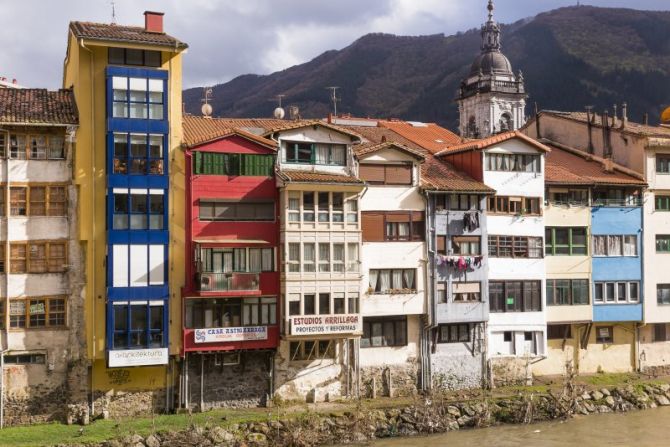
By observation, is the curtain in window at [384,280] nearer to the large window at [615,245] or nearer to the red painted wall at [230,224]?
the red painted wall at [230,224]

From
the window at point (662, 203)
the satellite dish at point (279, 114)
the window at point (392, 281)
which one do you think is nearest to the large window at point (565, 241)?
the window at point (662, 203)

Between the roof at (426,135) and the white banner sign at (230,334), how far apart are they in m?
16.1

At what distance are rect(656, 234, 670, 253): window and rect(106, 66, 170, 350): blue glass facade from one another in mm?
28841

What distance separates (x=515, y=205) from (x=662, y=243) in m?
10.6

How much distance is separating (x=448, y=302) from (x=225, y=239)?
39.2 feet

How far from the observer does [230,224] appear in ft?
130

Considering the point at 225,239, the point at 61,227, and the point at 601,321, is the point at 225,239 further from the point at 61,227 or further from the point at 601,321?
the point at 601,321

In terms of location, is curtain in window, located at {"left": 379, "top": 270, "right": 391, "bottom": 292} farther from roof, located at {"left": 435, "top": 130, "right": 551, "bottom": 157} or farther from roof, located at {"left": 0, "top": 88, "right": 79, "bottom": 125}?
roof, located at {"left": 0, "top": 88, "right": 79, "bottom": 125}

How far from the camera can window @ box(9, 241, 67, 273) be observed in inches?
1453

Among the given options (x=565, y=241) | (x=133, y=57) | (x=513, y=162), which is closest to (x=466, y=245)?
(x=513, y=162)

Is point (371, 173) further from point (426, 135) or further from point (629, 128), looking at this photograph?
point (629, 128)

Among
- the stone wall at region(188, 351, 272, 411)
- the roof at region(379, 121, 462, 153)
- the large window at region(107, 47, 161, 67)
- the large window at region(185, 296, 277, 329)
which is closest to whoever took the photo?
the large window at region(107, 47, 161, 67)

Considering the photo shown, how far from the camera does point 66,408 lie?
3675 cm

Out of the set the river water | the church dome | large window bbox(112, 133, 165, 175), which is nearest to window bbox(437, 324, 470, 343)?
the river water
